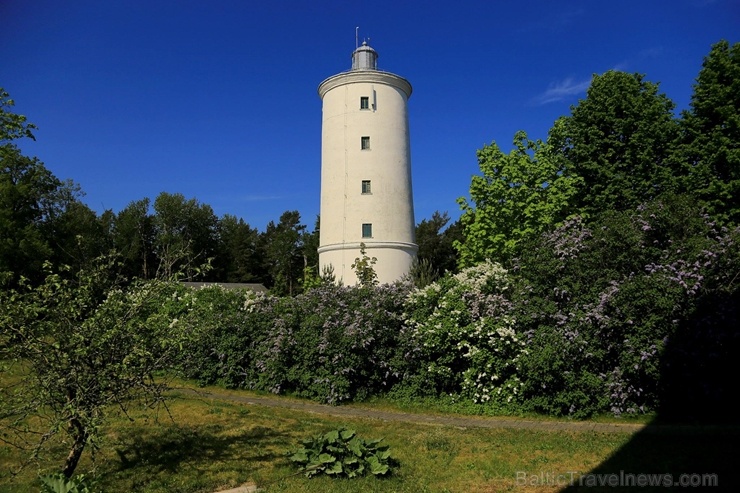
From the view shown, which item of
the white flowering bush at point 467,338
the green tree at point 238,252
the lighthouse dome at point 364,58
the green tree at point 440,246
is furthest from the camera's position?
the green tree at point 238,252

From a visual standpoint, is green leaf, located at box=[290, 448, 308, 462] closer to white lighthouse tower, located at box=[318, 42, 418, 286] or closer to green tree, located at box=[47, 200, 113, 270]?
white lighthouse tower, located at box=[318, 42, 418, 286]

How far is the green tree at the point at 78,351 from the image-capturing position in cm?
575

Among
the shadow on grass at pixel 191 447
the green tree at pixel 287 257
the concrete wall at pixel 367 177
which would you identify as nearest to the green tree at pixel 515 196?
the concrete wall at pixel 367 177

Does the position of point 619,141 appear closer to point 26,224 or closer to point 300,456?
point 300,456

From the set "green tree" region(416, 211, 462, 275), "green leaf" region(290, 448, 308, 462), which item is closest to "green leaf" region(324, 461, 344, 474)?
"green leaf" region(290, 448, 308, 462)

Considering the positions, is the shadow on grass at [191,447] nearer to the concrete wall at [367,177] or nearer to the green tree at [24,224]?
the concrete wall at [367,177]

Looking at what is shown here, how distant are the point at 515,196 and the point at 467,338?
11733 millimetres

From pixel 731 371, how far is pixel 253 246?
67.4 m

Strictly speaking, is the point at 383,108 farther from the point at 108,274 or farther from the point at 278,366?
the point at 108,274

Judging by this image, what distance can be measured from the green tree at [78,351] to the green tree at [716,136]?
62.0ft

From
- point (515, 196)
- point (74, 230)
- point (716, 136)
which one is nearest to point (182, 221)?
point (74, 230)

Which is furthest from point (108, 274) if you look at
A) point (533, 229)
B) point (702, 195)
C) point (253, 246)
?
point (253, 246)

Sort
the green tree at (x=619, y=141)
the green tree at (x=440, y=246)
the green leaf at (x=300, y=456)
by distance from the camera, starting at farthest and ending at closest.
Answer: the green tree at (x=440, y=246) < the green tree at (x=619, y=141) < the green leaf at (x=300, y=456)

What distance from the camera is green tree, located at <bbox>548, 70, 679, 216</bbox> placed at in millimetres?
20156
